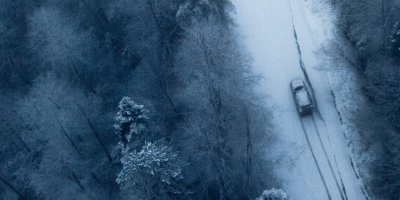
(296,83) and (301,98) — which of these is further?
(296,83)

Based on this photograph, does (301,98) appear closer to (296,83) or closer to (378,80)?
(296,83)

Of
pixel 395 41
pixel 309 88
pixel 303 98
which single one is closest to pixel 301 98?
pixel 303 98

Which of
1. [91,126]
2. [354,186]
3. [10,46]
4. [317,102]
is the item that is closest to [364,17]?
[317,102]

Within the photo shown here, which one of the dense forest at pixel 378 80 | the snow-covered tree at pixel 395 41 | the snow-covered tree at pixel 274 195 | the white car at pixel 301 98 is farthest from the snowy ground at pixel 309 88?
the snow-covered tree at pixel 395 41

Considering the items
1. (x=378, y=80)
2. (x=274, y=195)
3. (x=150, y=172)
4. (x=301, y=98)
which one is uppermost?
(x=150, y=172)

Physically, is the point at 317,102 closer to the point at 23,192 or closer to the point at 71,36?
the point at 71,36

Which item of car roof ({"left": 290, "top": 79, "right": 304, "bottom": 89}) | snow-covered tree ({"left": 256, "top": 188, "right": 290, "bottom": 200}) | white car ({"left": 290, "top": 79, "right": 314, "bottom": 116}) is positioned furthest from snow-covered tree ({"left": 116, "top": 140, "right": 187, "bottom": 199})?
car roof ({"left": 290, "top": 79, "right": 304, "bottom": 89})
